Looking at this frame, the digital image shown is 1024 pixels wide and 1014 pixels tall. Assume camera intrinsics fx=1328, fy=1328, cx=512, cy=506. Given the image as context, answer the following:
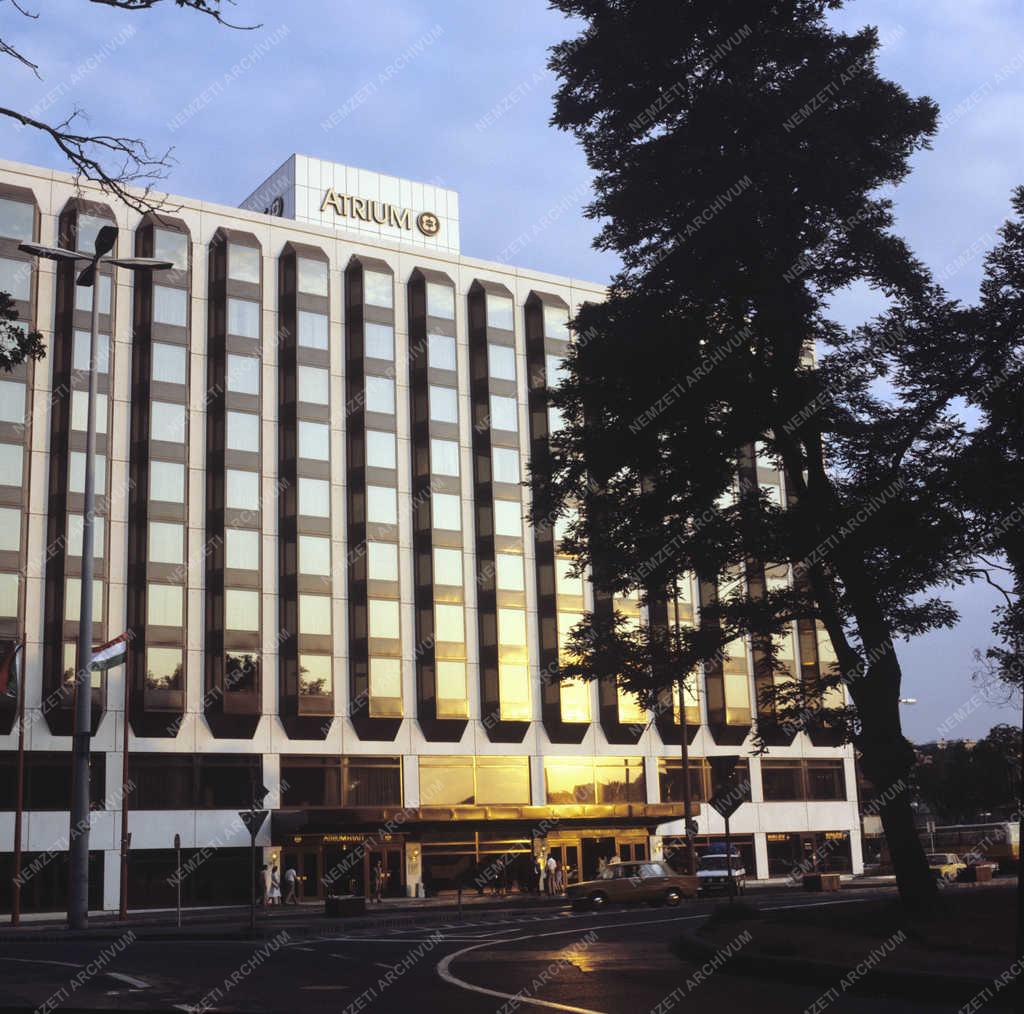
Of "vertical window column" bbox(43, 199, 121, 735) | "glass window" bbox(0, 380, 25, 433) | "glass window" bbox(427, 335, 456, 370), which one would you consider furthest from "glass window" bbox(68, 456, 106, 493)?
"glass window" bbox(427, 335, 456, 370)

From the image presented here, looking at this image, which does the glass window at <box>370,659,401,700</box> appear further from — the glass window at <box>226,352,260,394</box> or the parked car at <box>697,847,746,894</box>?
the parked car at <box>697,847,746,894</box>

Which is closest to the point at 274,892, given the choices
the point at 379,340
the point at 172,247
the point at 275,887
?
the point at 275,887

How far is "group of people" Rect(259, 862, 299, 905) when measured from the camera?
50353 mm

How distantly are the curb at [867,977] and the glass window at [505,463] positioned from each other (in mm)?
45487

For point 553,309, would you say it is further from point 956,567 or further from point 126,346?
point 956,567

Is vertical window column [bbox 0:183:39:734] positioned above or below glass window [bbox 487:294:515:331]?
below

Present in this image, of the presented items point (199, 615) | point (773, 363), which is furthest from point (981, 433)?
point (199, 615)

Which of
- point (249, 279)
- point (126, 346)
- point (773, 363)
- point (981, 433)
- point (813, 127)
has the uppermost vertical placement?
point (249, 279)

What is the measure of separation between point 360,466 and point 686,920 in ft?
110

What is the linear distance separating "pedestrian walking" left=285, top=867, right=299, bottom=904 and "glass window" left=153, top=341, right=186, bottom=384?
20875 mm

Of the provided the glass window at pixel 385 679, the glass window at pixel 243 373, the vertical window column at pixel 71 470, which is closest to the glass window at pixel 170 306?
the vertical window column at pixel 71 470

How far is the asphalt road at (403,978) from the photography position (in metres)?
12.8

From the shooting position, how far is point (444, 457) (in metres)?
61.5

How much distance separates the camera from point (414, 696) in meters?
58.9
